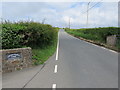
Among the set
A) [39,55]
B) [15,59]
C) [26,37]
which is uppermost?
[26,37]

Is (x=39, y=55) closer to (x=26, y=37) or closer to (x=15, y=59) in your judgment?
(x=26, y=37)

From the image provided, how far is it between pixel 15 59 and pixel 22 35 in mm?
2426

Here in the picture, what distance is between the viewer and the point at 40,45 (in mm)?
9148

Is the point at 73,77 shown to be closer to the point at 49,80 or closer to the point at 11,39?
the point at 49,80

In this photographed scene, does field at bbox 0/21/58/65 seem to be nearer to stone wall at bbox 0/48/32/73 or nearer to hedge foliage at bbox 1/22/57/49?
hedge foliage at bbox 1/22/57/49

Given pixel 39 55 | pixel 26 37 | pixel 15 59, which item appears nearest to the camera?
pixel 15 59

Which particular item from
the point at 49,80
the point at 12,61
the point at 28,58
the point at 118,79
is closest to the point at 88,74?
the point at 118,79

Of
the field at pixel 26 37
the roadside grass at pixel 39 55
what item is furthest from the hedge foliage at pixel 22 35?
the roadside grass at pixel 39 55

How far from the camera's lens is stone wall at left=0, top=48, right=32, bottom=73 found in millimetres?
4832

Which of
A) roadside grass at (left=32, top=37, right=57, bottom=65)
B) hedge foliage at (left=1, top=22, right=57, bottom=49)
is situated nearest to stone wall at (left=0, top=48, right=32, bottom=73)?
roadside grass at (left=32, top=37, right=57, bottom=65)

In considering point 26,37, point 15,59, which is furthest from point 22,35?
point 15,59

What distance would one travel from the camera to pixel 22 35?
7.02m

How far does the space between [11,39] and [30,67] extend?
211 cm

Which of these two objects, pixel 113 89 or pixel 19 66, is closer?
pixel 113 89
